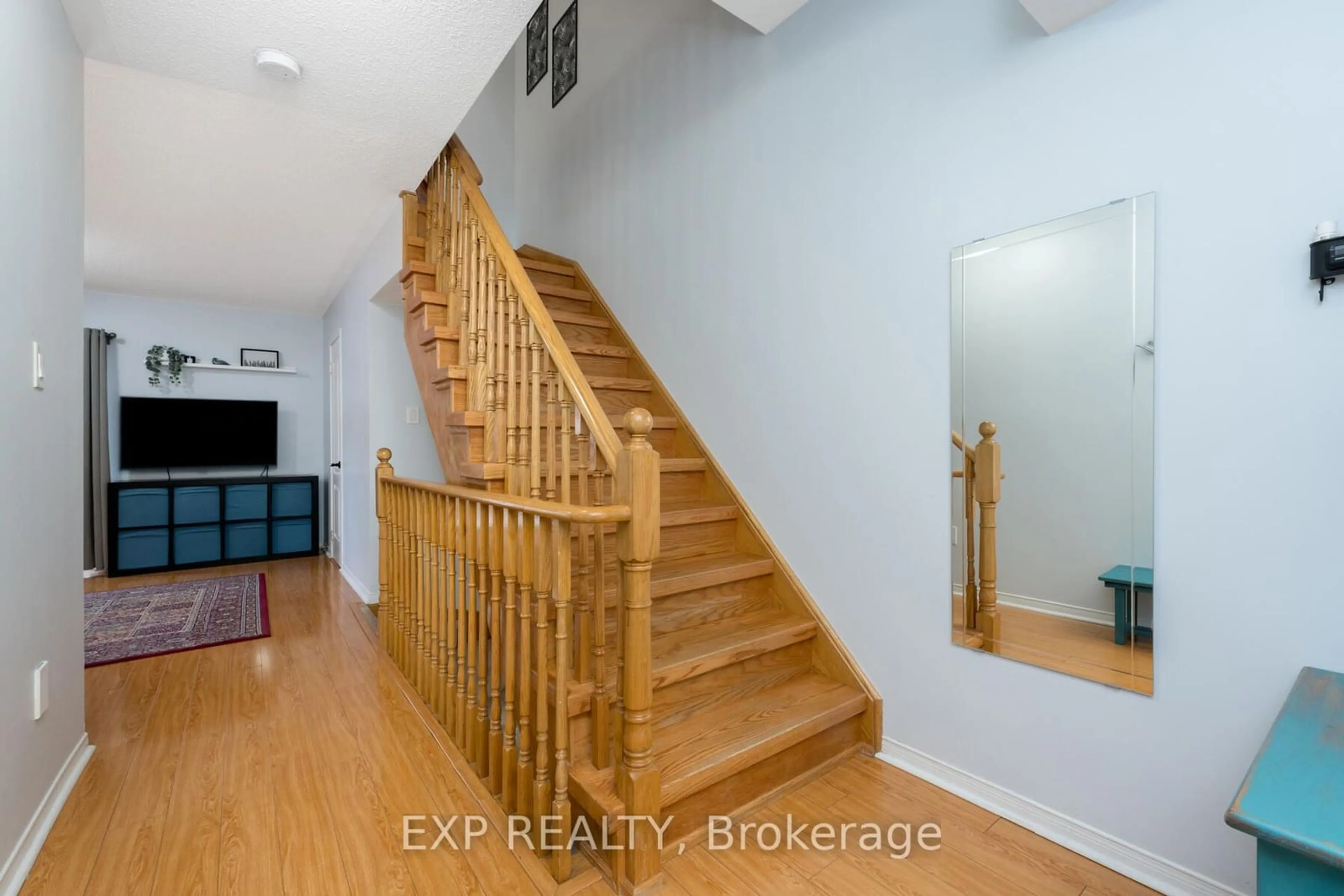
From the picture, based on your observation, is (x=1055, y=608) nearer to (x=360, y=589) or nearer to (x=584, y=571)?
(x=584, y=571)

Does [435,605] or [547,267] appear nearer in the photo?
[435,605]

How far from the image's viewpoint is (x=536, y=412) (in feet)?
6.27

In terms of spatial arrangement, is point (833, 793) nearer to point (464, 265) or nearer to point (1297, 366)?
point (1297, 366)

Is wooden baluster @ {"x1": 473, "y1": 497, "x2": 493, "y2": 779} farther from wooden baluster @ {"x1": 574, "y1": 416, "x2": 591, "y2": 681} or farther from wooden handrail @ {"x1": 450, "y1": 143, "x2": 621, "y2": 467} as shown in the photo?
wooden handrail @ {"x1": 450, "y1": 143, "x2": 621, "y2": 467}

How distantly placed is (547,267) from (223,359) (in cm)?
401

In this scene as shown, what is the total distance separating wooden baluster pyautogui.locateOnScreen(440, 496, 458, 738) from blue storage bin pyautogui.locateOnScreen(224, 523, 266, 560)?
426 centimetres

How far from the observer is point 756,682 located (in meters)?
2.06

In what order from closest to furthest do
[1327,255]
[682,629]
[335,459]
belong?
[1327,255] → [682,629] → [335,459]

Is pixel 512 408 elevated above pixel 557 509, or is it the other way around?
pixel 512 408

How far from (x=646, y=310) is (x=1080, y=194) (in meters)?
2.02

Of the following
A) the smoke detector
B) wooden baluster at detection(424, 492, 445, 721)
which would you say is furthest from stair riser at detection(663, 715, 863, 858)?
the smoke detector

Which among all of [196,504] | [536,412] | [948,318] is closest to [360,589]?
[196,504]

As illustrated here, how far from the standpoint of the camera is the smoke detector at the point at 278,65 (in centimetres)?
203

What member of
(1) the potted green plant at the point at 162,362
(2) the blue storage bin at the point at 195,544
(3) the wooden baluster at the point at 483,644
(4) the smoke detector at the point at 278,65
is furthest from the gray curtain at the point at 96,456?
(3) the wooden baluster at the point at 483,644
